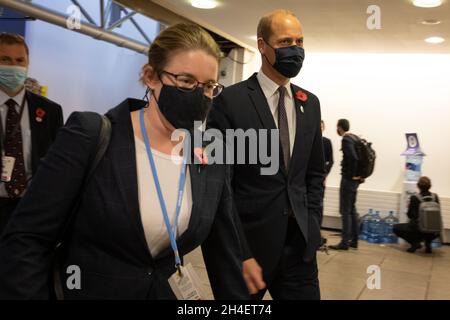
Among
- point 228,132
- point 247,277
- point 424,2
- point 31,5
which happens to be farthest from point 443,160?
point 247,277

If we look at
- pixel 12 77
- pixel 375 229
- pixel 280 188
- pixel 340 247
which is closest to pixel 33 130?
pixel 12 77

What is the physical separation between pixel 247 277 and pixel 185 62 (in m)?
0.71

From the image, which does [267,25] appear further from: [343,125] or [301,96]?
[343,125]

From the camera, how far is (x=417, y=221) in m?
7.89

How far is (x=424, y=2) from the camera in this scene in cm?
565

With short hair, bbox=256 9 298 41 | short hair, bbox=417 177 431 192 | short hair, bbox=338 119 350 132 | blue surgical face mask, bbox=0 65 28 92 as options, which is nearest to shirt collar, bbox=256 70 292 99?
short hair, bbox=256 9 298 41

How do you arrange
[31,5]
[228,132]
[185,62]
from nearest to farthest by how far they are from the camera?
1. [185,62]
2. [228,132]
3. [31,5]

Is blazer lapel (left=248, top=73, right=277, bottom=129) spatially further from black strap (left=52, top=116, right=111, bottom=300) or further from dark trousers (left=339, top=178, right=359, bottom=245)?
dark trousers (left=339, top=178, right=359, bottom=245)

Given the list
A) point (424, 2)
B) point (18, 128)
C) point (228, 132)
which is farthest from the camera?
point (424, 2)

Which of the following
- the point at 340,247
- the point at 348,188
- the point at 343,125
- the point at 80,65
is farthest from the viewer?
the point at 80,65

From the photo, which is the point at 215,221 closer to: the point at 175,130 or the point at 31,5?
the point at 175,130

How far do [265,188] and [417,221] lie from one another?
627 centimetres

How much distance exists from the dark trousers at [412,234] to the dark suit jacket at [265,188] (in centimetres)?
606

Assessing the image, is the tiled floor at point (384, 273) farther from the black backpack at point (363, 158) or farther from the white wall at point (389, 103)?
the white wall at point (389, 103)
